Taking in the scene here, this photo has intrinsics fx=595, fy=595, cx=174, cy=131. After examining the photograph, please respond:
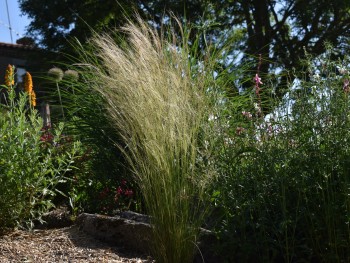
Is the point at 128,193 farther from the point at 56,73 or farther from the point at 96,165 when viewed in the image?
the point at 56,73

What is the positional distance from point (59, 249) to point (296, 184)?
181cm

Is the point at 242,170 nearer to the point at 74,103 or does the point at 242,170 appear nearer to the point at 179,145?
the point at 179,145

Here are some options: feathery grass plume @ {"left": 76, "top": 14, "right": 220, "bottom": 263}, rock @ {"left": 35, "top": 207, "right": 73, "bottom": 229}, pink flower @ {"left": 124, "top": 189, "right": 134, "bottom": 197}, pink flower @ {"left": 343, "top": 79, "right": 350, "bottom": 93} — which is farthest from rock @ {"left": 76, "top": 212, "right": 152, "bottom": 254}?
pink flower @ {"left": 343, "top": 79, "right": 350, "bottom": 93}

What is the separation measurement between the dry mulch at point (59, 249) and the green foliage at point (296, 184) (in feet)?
2.95

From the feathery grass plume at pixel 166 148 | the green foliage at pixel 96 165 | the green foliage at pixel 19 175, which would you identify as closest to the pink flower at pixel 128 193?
the green foliage at pixel 96 165

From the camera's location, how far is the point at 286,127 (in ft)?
10.9

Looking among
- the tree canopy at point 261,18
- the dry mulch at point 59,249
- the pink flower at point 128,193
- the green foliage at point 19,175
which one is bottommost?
the dry mulch at point 59,249

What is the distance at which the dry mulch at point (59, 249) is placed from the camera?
3936mm

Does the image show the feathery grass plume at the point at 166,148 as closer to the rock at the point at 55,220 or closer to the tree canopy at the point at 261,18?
the rock at the point at 55,220

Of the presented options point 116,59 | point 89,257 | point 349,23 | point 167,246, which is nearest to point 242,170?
point 167,246

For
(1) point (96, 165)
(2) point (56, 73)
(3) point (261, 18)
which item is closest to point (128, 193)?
(1) point (96, 165)

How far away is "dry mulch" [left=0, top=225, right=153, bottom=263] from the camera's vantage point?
3.94 metres

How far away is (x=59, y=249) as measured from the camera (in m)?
4.14

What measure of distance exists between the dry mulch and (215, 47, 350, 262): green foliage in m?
0.90
